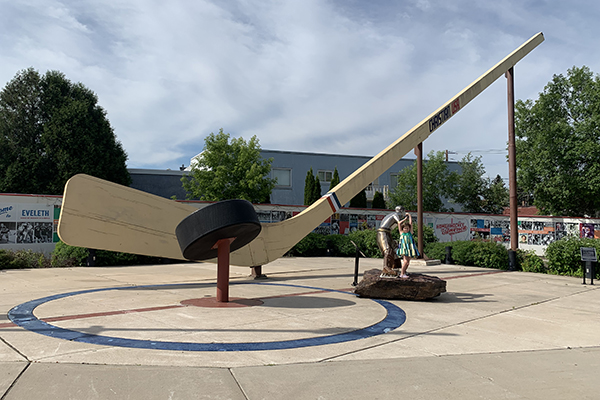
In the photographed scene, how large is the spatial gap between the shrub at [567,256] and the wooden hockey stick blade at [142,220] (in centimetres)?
685

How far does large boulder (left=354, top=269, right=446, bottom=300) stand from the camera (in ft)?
30.0

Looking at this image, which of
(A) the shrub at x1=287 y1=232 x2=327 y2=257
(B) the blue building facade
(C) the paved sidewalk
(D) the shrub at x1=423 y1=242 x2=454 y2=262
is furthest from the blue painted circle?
(B) the blue building facade

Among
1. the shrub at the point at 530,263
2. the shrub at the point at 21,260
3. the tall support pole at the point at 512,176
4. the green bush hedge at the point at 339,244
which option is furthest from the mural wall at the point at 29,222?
the shrub at the point at 530,263

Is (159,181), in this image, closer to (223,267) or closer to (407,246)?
(223,267)

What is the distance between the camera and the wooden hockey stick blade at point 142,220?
28.8 feet

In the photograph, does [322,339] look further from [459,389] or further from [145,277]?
[145,277]

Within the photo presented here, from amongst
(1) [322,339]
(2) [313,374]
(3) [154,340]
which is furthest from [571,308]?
(3) [154,340]

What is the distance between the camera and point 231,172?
30.4 m

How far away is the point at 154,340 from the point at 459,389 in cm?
351

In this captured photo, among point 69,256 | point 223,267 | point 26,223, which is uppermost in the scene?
point 26,223

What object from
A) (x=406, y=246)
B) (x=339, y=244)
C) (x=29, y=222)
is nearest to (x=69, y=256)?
(x=29, y=222)

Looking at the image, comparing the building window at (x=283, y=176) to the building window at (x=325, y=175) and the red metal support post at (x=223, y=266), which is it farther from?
the red metal support post at (x=223, y=266)

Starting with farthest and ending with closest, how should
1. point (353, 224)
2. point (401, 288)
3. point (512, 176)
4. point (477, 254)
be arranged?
1. point (353, 224)
2. point (477, 254)
3. point (512, 176)
4. point (401, 288)

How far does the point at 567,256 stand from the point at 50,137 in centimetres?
2953
